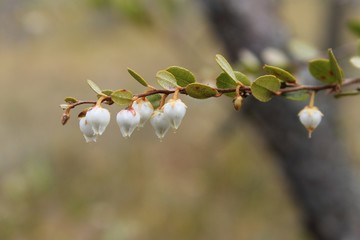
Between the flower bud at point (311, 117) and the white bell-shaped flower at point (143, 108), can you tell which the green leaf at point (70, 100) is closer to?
the white bell-shaped flower at point (143, 108)

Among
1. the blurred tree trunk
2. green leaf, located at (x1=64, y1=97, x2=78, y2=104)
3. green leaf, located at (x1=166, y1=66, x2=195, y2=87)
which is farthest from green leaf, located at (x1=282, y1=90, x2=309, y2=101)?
the blurred tree trunk

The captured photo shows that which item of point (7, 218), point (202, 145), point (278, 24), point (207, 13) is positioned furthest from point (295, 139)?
point (202, 145)

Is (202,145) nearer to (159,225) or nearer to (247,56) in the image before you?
(159,225)

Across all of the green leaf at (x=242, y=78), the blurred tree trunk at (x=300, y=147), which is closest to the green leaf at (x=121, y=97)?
the green leaf at (x=242, y=78)

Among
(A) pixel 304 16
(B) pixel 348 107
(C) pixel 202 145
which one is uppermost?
(A) pixel 304 16

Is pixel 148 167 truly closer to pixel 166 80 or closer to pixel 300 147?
pixel 300 147

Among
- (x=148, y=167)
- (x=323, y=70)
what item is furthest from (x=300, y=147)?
(x=148, y=167)

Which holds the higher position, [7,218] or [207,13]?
[207,13]
